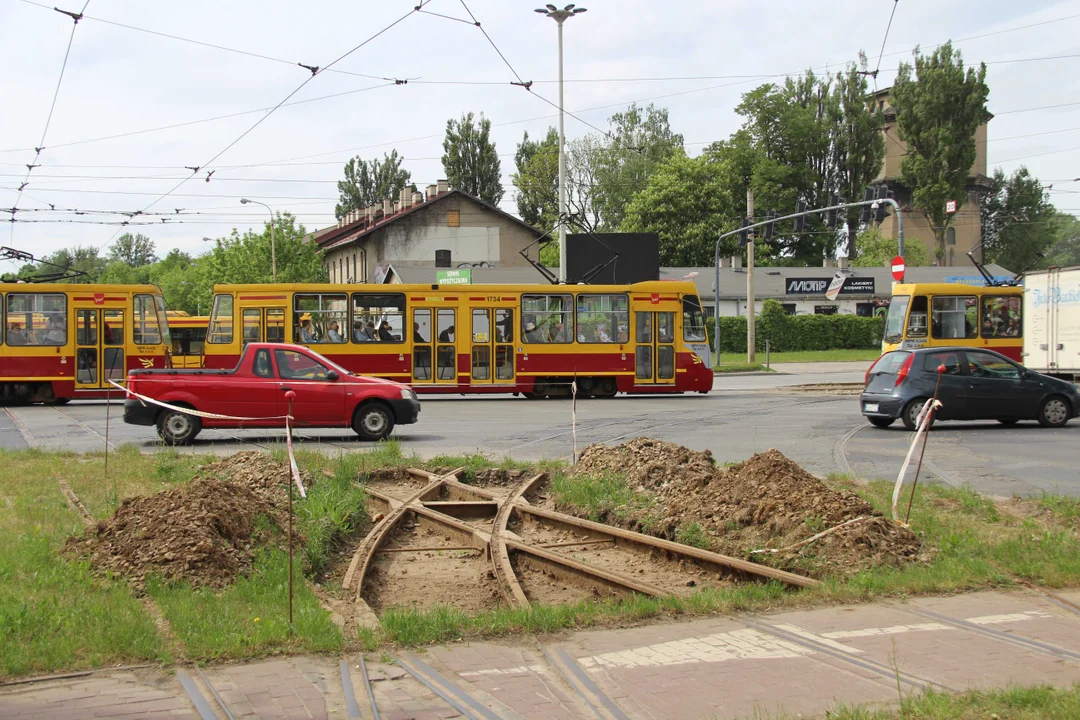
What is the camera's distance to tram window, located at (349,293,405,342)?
2584 centimetres

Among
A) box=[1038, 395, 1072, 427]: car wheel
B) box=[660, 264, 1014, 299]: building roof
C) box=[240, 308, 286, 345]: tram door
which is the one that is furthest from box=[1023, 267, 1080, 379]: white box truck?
box=[660, 264, 1014, 299]: building roof

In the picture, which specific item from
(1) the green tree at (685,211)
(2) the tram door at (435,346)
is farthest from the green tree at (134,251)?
(2) the tram door at (435,346)

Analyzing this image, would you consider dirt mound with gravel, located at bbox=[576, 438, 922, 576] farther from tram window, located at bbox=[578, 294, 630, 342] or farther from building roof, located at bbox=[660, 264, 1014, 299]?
building roof, located at bbox=[660, 264, 1014, 299]

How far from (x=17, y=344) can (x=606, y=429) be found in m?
16.0

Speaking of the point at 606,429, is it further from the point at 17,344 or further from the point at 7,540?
the point at 17,344

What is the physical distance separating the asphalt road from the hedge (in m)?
33.8

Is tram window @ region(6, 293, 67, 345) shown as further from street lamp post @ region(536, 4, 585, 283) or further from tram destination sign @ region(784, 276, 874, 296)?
tram destination sign @ region(784, 276, 874, 296)

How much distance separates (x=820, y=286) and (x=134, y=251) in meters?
140

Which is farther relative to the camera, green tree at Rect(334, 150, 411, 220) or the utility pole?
green tree at Rect(334, 150, 411, 220)

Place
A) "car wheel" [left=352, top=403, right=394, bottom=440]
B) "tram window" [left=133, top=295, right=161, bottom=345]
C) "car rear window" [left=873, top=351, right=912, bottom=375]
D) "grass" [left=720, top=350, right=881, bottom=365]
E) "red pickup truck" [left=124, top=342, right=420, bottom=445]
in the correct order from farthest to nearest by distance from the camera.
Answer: "grass" [left=720, top=350, right=881, bottom=365], "tram window" [left=133, top=295, right=161, bottom=345], "car rear window" [left=873, top=351, right=912, bottom=375], "car wheel" [left=352, top=403, right=394, bottom=440], "red pickup truck" [left=124, top=342, right=420, bottom=445]

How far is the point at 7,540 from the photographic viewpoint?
8164 millimetres

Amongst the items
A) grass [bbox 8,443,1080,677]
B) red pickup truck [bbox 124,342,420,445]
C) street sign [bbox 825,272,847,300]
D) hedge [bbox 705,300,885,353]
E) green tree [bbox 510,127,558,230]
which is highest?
green tree [bbox 510,127,558,230]

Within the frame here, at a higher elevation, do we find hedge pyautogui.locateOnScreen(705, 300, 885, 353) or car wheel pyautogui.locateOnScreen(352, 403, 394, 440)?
hedge pyautogui.locateOnScreen(705, 300, 885, 353)

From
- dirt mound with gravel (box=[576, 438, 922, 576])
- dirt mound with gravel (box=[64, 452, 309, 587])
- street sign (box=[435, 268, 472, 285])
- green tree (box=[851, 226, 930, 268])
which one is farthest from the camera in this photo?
green tree (box=[851, 226, 930, 268])
